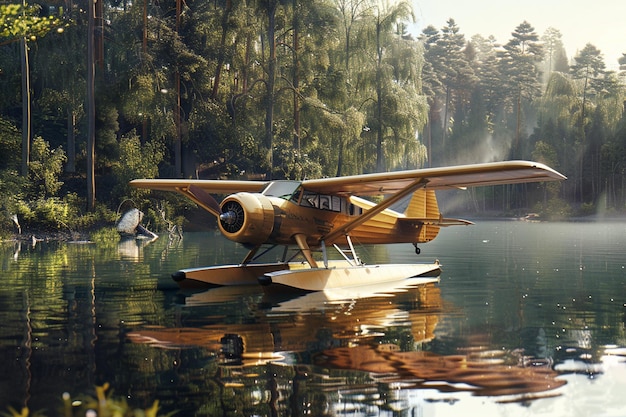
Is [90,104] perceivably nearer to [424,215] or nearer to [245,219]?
[424,215]

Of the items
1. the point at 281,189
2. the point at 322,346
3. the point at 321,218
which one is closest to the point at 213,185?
the point at 281,189

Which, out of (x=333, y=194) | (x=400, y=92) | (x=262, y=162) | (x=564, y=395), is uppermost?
(x=400, y=92)

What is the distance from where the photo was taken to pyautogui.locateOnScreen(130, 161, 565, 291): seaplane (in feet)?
43.2

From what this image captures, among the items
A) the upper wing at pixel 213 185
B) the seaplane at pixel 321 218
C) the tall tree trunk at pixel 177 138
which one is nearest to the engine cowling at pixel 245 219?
the seaplane at pixel 321 218

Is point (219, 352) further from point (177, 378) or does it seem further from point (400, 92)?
point (400, 92)

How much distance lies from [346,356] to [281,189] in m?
7.16

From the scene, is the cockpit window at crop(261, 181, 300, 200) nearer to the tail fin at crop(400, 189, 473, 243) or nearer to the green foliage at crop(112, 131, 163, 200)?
the tail fin at crop(400, 189, 473, 243)

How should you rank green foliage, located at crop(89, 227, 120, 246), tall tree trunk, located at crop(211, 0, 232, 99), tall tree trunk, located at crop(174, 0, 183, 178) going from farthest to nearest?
1. tall tree trunk, located at crop(211, 0, 232, 99)
2. tall tree trunk, located at crop(174, 0, 183, 178)
3. green foliage, located at crop(89, 227, 120, 246)

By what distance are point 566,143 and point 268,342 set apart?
Result: 6349cm

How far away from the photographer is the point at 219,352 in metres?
7.77

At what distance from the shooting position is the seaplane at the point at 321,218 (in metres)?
13.2

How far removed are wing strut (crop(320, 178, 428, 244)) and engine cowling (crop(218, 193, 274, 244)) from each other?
1.77m

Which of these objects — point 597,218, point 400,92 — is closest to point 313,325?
point 400,92

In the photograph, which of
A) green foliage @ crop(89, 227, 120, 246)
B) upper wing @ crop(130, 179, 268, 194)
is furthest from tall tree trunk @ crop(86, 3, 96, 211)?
upper wing @ crop(130, 179, 268, 194)
